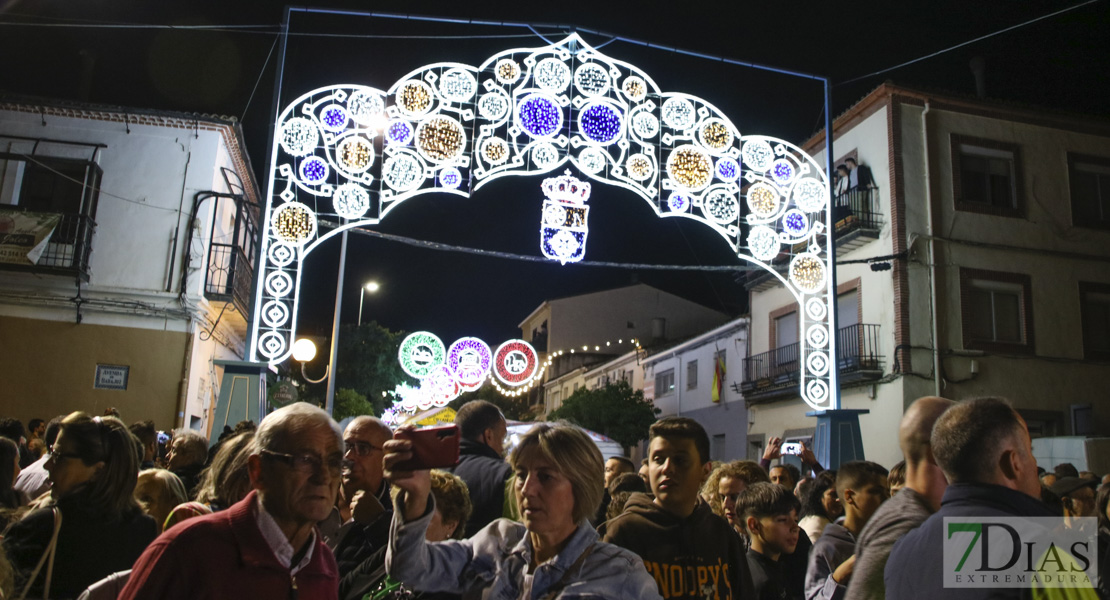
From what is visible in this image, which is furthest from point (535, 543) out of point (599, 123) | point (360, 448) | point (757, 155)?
point (757, 155)

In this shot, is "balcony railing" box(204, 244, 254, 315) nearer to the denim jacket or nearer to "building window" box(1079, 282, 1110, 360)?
the denim jacket

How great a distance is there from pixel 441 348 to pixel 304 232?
9.11 meters

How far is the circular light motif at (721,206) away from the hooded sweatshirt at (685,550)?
9.79 meters

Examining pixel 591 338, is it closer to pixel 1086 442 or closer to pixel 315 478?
pixel 1086 442

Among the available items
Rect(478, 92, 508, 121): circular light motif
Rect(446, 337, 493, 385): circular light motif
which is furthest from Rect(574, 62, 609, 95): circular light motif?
Rect(446, 337, 493, 385): circular light motif

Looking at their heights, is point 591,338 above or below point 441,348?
above

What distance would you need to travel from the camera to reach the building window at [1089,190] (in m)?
20.4

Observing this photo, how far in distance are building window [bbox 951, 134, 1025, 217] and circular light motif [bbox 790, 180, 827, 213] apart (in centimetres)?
840

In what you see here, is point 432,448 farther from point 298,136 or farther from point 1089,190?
Answer: point 1089,190

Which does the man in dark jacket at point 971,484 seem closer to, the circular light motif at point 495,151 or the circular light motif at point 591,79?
the circular light motif at point 495,151

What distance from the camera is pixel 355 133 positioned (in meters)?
11.6

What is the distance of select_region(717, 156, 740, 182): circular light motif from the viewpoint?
42.8 ft

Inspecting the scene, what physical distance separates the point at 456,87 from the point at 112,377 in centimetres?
1067

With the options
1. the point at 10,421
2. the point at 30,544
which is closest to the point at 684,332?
the point at 10,421
